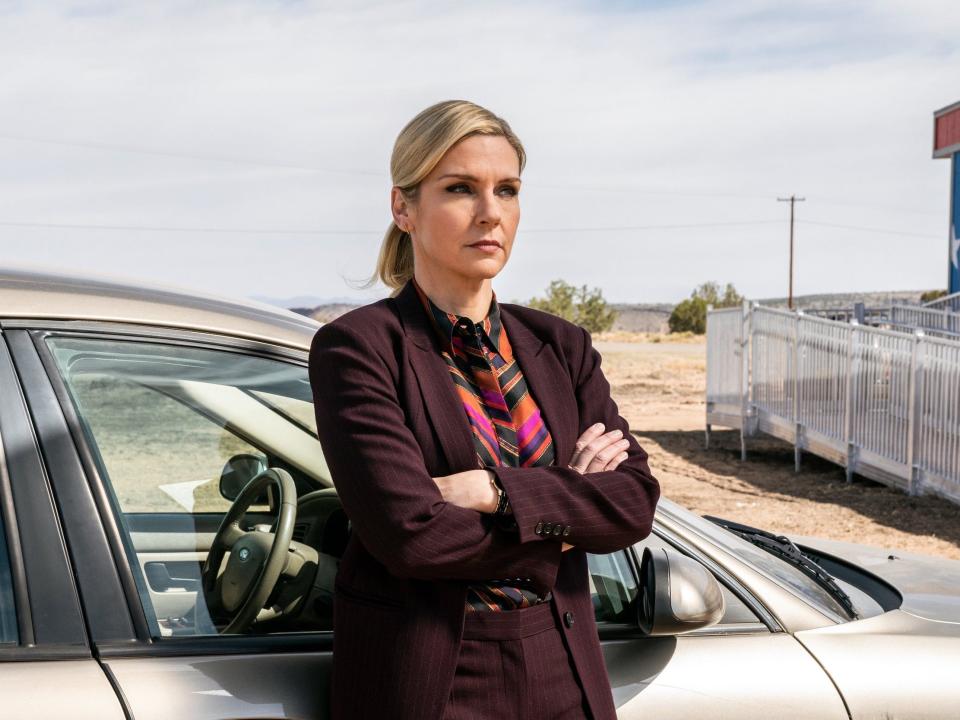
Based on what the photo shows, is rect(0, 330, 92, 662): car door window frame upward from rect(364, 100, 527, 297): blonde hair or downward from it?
downward

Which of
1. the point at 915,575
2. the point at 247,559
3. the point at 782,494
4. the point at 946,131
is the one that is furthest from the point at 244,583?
the point at 946,131

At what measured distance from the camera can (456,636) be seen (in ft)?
6.16

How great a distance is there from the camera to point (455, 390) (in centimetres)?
198

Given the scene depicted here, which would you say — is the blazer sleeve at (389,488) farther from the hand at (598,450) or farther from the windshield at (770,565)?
the windshield at (770,565)

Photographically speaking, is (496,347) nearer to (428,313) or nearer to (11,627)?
(428,313)

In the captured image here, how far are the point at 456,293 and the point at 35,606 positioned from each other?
0.90m

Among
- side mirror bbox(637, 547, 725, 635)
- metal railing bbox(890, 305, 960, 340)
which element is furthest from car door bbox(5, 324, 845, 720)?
metal railing bbox(890, 305, 960, 340)

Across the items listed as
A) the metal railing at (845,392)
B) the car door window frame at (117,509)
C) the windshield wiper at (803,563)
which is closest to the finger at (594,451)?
the car door window frame at (117,509)

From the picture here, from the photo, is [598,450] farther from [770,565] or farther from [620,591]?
[770,565]

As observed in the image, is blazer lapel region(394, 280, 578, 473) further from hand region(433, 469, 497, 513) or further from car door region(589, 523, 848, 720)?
car door region(589, 523, 848, 720)

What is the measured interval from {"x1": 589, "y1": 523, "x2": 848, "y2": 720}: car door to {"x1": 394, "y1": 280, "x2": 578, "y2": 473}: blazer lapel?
41 cm

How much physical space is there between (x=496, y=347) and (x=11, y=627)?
3.13 feet

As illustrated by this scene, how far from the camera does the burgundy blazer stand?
1.85m

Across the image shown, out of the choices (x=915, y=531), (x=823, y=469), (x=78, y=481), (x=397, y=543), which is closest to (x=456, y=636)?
(x=397, y=543)
